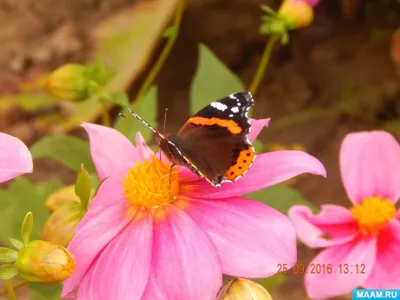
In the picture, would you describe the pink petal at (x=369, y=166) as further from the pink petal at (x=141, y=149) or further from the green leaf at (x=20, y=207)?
the green leaf at (x=20, y=207)

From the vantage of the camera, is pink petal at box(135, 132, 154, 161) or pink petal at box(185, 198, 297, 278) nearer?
pink petal at box(185, 198, 297, 278)

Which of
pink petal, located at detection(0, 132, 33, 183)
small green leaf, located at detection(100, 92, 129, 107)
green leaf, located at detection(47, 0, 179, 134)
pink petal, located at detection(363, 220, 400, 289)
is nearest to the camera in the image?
pink petal, located at detection(0, 132, 33, 183)

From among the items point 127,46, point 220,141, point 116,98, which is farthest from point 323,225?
point 127,46

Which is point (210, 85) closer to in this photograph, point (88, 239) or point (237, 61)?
point (88, 239)

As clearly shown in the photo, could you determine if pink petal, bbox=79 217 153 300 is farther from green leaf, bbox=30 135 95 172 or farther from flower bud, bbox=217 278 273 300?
green leaf, bbox=30 135 95 172

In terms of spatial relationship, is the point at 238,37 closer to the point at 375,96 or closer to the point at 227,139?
the point at 375,96

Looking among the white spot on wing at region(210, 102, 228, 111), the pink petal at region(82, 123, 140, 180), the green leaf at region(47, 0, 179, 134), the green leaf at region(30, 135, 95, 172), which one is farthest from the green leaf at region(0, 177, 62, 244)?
the green leaf at region(47, 0, 179, 134)

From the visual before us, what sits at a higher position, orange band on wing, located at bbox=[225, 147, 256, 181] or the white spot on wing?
the white spot on wing
